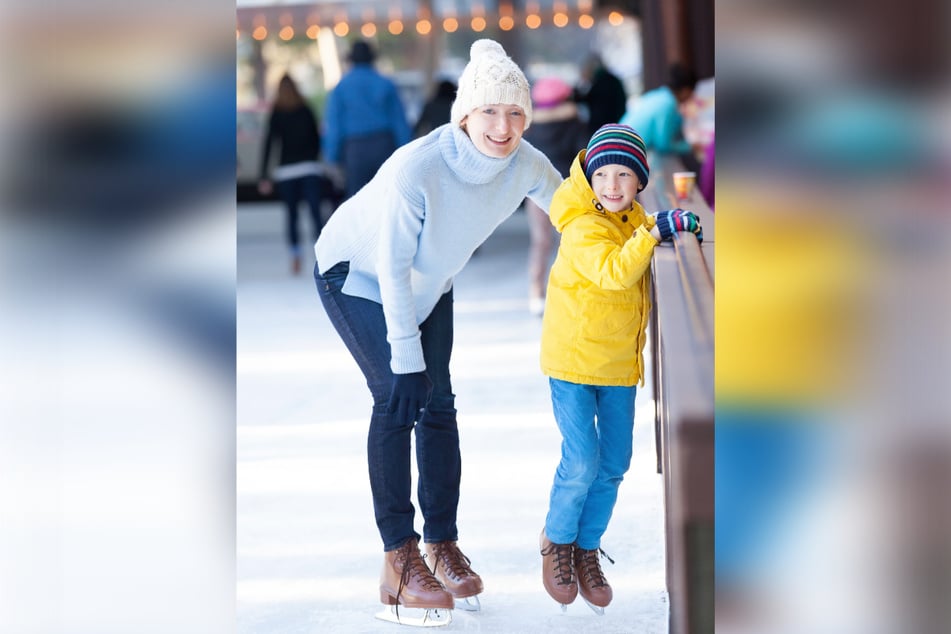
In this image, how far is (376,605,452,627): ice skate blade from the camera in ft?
8.32

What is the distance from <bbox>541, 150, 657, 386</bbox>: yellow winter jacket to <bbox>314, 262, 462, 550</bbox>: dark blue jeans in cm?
32

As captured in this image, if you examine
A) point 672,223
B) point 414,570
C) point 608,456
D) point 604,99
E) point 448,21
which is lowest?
point 414,570

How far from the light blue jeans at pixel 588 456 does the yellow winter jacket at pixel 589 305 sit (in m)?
0.06

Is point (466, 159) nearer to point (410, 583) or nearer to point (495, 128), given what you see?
point (495, 128)

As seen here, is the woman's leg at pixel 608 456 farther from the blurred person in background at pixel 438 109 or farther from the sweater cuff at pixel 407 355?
the blurred person in background at pixel 438 109

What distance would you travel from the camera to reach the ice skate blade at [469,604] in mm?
2625

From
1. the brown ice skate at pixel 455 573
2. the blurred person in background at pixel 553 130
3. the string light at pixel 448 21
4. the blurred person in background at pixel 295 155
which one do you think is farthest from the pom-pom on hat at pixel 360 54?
the brown ice skate at pixel 455 573

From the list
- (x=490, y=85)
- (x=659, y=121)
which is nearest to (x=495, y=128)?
(x=490, y=85)

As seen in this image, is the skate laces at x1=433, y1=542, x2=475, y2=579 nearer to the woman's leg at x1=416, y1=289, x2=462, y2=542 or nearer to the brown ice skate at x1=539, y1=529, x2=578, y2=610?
the woman's leg at x1=416, y1=289, x2=462, y2=542

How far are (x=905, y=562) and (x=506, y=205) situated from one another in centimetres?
165

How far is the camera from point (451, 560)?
267cm

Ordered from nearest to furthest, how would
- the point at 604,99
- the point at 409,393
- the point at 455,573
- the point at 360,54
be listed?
the point at 409,393 < the point at 455,573 < the point at 360,54 < the point at 604,99

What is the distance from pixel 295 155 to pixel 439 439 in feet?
20.2

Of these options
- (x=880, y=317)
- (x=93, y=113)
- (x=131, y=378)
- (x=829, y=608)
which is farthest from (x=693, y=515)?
(x=93, y=113)
